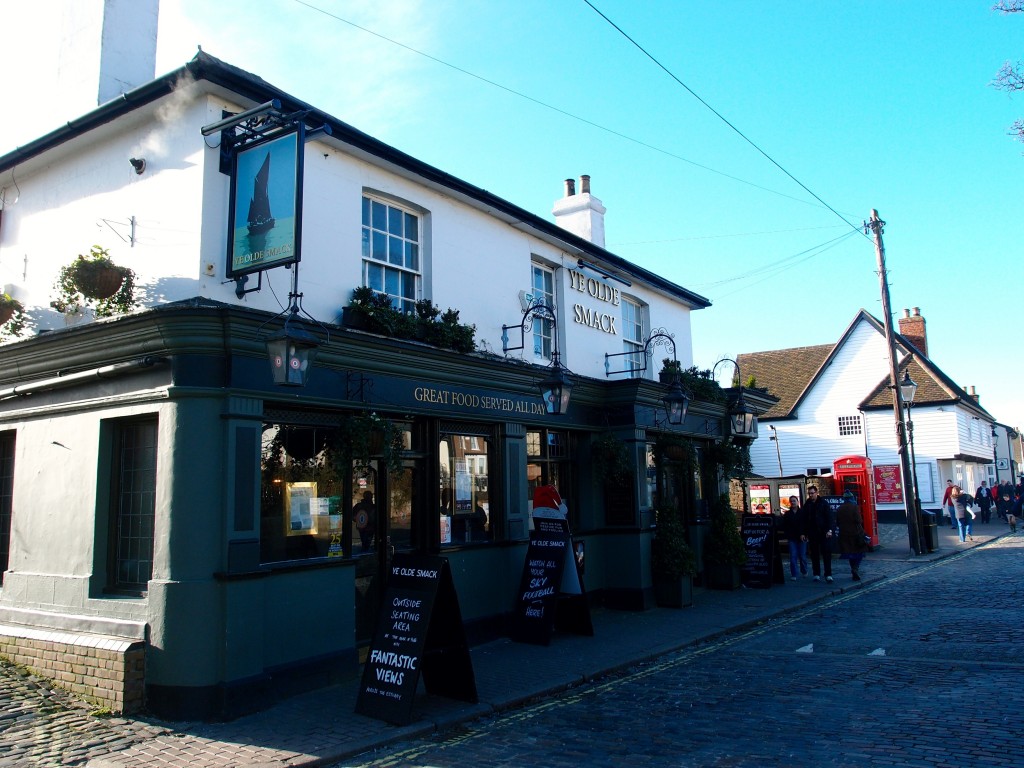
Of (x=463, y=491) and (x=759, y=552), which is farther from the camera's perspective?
(x=759, y=552)

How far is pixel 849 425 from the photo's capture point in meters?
36.2

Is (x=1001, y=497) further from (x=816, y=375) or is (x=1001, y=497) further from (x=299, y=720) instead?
(x=299, y=720)

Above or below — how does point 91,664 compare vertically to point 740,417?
below

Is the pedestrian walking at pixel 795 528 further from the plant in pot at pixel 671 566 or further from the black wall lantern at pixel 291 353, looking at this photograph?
the black wall lantern at pixel 291 353

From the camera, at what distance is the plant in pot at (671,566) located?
44.0 ft

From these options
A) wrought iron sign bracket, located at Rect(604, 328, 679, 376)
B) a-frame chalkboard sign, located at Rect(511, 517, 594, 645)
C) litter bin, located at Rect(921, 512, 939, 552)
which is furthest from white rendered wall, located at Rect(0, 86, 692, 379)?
litter bin, located at Rect(921, 512, 939, 552)

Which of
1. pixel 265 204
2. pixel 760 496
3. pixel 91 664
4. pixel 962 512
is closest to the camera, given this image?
pixel 91 664

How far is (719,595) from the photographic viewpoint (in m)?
14.8

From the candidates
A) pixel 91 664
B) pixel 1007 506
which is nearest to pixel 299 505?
pixel 91 664

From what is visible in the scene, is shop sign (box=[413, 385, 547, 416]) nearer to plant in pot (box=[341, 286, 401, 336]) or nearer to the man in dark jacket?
plant in pot (box=[341, 286, 401, 336])

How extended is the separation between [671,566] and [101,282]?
9462 millimetres

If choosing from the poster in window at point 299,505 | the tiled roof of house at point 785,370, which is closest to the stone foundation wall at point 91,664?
the poster in window at point 299,505

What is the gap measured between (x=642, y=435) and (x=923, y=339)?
101ft

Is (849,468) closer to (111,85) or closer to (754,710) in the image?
(754,710)
